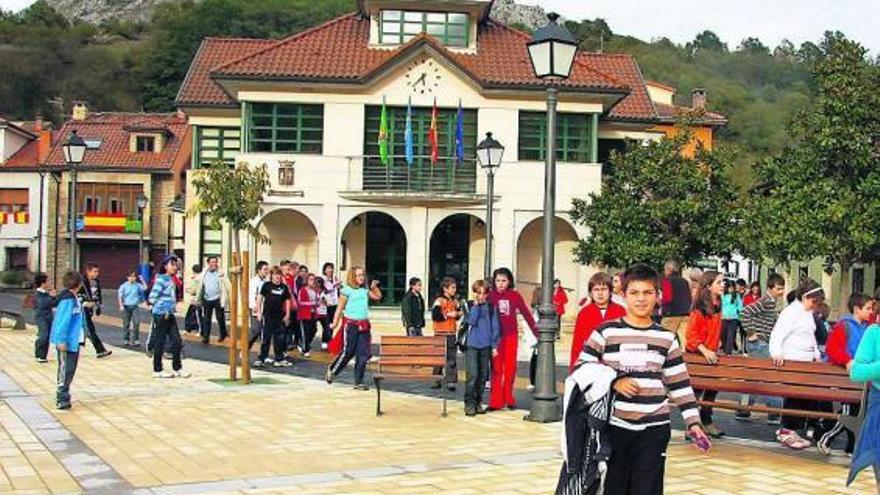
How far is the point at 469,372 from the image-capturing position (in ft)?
39.9

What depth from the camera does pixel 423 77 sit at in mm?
32125

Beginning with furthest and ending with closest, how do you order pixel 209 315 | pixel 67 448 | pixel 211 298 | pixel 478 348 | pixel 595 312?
1. pixel 209 315
2. pixel 211 298
3. pixel 478 348
4. pixel 595 312
5. pixel 67 448

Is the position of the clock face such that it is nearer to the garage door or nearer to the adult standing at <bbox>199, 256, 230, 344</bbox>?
the adult standing at <bbox>199, 256, 230, 344</bbox>

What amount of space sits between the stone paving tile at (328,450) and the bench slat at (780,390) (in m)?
0.64

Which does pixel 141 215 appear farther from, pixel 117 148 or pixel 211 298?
pixel 211 298

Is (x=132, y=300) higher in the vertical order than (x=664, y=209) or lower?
lower

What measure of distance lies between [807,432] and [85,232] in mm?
50787

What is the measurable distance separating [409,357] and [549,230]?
7.66 ft

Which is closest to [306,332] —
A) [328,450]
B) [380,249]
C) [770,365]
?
[328,450]

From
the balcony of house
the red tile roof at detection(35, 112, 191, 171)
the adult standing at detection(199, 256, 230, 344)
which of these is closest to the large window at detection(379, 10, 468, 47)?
the balcony of house

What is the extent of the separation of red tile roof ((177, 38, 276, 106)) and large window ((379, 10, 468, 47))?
163 inches

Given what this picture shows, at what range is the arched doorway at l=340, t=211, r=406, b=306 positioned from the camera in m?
33.8

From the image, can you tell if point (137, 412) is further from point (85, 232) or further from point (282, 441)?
point (85, 232)

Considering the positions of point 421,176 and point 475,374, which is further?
point 421,176
